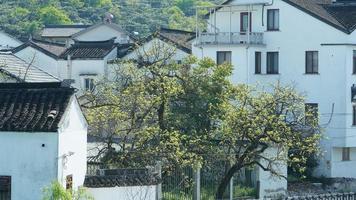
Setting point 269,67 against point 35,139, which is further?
point 269,67

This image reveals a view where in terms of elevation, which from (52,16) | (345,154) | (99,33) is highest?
(52,16)

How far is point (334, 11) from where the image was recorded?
48375mm

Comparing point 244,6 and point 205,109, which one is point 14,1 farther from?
point 205,109

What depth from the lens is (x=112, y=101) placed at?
35.3m

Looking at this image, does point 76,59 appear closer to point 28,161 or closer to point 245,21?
point 245,21

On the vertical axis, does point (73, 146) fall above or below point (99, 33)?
below

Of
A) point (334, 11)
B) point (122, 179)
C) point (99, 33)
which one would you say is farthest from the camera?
point (99, 33)

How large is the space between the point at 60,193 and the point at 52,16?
328ft

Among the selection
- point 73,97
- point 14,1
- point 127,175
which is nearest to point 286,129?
point 127,175

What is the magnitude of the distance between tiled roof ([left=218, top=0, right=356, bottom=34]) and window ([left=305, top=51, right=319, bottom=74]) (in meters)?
1.60

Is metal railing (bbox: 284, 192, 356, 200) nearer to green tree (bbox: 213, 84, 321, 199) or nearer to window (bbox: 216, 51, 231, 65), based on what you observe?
green tree (bbox: 213, 84, 321, 199)

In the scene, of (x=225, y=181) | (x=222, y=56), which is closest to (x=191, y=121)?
(x=225, y=181)

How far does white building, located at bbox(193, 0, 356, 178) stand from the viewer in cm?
4588

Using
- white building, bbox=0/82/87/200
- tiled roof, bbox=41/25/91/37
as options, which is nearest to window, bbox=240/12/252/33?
white building, bbox=0/82/87/200
